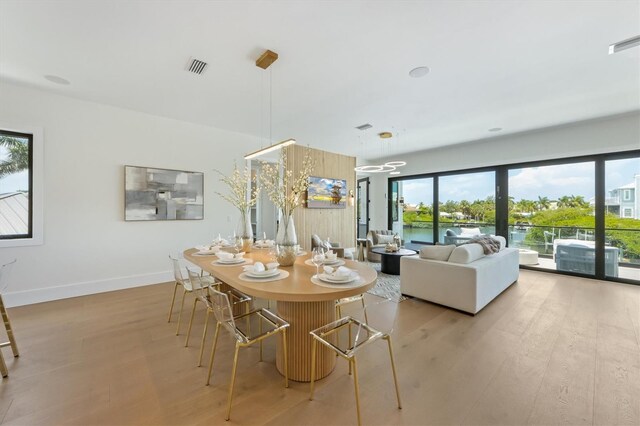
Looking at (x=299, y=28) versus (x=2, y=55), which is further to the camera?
(x=2, y=55)

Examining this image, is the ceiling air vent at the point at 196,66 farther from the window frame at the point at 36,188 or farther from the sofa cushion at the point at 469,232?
the sofa cushion at the point at 469,232

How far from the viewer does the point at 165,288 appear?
4.24 meters

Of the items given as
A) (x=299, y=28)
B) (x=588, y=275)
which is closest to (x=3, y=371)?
(x=299, y=28)

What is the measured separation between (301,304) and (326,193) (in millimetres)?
4582

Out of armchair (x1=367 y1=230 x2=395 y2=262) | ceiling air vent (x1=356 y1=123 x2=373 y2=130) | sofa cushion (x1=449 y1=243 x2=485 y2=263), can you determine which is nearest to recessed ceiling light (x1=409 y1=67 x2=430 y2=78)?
ceiling air vent (x1=356 y1=123 x2=373 y2=130)

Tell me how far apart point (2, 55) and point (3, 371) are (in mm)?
3175

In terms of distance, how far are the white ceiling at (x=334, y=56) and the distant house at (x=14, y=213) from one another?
1552 mm

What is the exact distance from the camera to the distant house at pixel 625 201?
14.9 ft

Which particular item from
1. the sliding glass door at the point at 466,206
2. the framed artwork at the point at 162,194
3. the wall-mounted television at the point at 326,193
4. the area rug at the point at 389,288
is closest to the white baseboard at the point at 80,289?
the framed artwork at the point at 162,194

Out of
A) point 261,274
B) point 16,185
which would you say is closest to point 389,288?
point 261,274

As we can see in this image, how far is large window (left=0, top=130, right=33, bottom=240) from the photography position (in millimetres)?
3454

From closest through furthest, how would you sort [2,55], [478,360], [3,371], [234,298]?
[3,371] → [478,360] → [234,298] → [2,55]

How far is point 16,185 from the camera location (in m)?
3.52

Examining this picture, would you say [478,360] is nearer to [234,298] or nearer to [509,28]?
[234,298]
